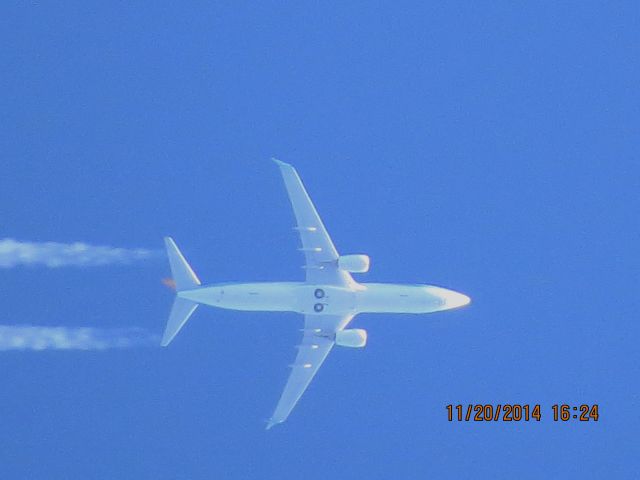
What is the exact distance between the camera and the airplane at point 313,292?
37688 millimetres

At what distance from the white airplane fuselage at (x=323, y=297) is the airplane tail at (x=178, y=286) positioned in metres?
0.44

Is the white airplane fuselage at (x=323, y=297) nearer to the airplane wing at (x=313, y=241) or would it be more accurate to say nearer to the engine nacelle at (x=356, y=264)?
the airplane wing at (x=313, y=241)

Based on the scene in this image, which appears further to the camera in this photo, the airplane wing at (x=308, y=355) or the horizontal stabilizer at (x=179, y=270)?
the airplane wing at (x=308, y=355)

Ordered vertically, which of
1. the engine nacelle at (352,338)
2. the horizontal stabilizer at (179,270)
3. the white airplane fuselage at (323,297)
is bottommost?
the engine nacelle at (352,338)

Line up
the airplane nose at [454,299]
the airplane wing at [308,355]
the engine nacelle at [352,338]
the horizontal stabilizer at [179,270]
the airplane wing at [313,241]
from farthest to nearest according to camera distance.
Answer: the airplane wing at [308,355] < the airplane nose at [454,299] < the horizontal stabilizer at [179,270] < the airplane wing at [313,241] < the engine nacelle at [352,338]

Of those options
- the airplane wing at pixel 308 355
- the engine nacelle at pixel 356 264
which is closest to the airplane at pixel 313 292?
the engine nacelle at pixel 356 264

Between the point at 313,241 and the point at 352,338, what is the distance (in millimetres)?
3866

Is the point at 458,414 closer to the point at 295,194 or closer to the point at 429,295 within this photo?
the point at 429,295

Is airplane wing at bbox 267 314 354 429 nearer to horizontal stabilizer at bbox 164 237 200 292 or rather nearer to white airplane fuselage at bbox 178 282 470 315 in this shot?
white airplane fuselage at bbox 178 282 470 315

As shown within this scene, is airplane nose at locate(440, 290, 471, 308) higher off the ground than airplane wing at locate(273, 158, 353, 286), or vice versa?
airplane wing at locate(273, 158, 353, 286)

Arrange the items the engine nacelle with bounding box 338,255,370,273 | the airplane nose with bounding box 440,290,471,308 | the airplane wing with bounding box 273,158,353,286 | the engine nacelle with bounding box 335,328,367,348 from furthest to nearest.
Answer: the airplane nose with bounding box 440,290,471,308 < the airplane wing with bounding box 273,158,353,286 < the engine nacelle with bounding box 335,328,367,348 < the engine nacelle with bounding box 338,255,370,273

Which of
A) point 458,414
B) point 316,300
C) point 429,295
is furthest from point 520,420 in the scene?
point 316,300

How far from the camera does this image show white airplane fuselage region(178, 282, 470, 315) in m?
37.6

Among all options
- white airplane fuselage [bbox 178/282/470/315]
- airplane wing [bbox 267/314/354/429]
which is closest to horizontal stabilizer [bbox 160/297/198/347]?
white airplane fuselage [bbox 178/282/470/315]
